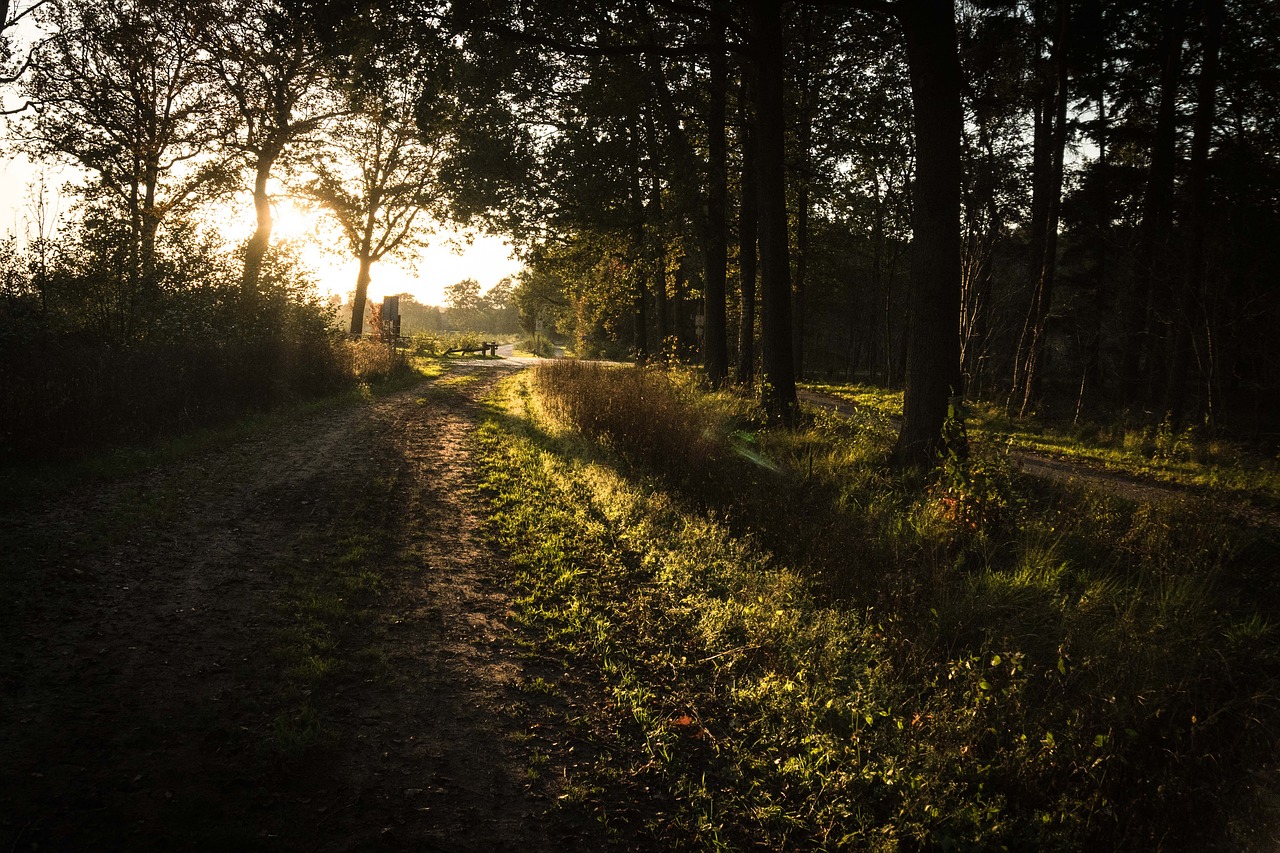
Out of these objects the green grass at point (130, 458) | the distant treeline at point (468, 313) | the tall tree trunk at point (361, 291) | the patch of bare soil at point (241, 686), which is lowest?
the patch of bare soil at point (241, 686)

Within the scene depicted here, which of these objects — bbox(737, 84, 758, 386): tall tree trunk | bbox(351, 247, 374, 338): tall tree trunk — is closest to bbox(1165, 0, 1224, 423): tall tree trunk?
bbox(737, 84, 758, 386): tall tree trunk

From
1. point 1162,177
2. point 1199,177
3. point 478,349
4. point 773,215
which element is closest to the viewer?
point 773,215

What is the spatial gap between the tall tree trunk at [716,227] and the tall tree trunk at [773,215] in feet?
12.4

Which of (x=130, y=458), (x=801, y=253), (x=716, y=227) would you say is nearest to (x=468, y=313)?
(x=801, y=253)

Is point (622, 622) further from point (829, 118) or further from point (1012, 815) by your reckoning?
point (829, 118)

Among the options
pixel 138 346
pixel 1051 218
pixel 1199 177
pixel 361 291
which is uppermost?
pixel 1199 177

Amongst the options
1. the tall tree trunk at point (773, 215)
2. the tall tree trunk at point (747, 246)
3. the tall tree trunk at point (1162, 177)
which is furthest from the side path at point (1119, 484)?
the tall tree trunk at point (1162, 177)

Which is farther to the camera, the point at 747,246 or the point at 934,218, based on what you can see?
the point at 747,246

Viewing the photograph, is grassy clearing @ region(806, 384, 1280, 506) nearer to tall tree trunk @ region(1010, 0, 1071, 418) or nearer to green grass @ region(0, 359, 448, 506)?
tall tree trunk @ region(1010, 0, 1071, 418)

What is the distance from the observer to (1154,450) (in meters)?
11.0

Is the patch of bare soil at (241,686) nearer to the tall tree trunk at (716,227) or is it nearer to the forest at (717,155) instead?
the forest at (717,155)

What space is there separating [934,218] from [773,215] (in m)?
3.85

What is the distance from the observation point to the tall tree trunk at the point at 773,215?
11.1 m

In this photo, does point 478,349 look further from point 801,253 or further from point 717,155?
point 717,155
